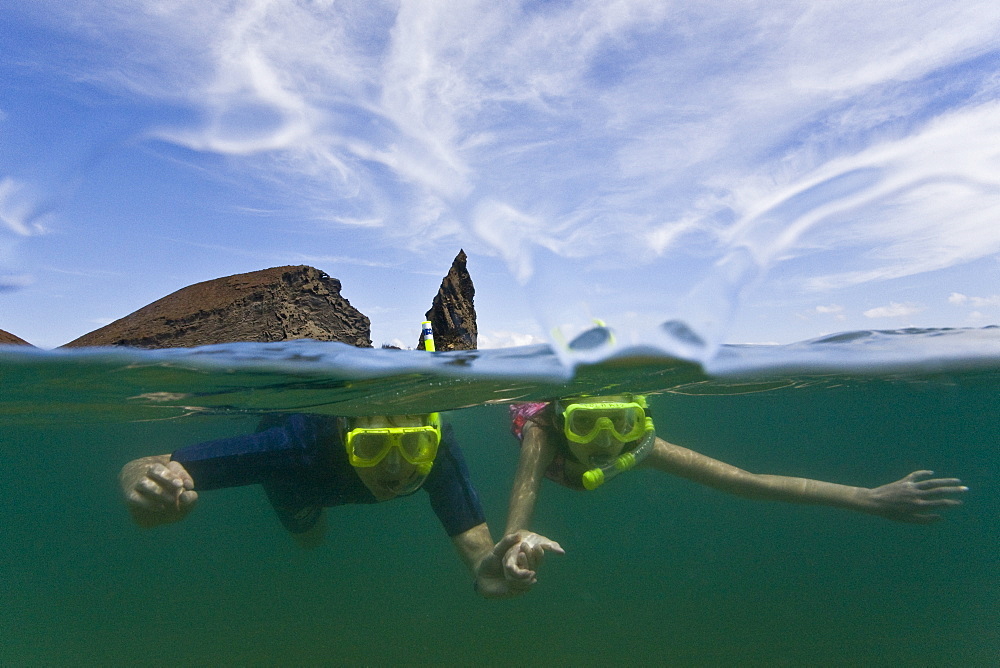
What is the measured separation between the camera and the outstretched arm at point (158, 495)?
4691mm

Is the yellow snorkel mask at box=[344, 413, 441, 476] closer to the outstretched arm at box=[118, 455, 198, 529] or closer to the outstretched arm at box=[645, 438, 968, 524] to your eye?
the outstretched arm at box=[118, 455, 198, 529]

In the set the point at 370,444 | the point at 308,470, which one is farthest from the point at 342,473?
the point at 370,444

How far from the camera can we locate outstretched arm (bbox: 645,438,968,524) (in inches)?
288

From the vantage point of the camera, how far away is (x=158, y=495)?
15.4ft

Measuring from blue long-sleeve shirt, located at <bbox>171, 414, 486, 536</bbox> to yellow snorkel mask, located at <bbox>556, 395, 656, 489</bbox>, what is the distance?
1.63 metres

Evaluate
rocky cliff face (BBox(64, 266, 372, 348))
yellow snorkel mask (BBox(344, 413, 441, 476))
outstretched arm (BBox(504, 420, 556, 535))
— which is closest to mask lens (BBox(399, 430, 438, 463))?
yellow snorkel mask (BBox(344, 413, 441, 476))

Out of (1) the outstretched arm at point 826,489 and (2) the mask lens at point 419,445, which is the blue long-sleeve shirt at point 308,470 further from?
(1) the outstretched arm at point 826,489

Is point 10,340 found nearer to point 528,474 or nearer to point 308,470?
point 308,470

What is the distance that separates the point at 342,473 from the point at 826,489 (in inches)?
275

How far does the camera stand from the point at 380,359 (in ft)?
27.5

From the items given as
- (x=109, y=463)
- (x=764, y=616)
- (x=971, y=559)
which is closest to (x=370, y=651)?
(x=109, y=463)

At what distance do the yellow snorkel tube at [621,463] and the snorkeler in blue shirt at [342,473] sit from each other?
4.97ft

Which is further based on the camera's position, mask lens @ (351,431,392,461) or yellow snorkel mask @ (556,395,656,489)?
yellow snorkel mask @ (556,395,656,489)

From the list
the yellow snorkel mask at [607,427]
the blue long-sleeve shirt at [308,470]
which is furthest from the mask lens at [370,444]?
the yellow snorkel mask at [607,427]
